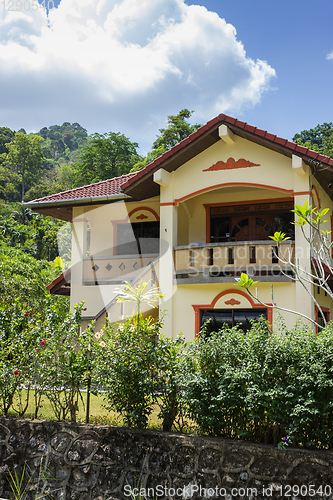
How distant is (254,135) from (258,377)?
7.62m

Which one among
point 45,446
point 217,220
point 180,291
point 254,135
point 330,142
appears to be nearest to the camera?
point 45,446

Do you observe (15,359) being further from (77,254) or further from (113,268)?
(77,254)

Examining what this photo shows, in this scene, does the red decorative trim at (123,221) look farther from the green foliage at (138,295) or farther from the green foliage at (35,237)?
the green foliage at (35,237)

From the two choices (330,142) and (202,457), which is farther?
→ (330,142)

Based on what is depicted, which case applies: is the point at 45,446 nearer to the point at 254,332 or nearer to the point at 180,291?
the point at 254,332

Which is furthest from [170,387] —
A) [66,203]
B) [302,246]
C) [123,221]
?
[123,221]

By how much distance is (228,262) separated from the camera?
40.9 ft

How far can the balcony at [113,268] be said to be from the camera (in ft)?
47.6

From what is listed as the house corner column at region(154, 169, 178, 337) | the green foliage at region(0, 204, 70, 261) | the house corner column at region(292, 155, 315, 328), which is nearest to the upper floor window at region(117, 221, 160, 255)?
the house corner column at region(154, 169, 178, 337)

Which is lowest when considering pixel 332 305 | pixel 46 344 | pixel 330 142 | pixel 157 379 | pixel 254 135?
pixel 157 379

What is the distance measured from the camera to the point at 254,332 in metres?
6.70

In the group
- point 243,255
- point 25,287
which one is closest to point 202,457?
point 243,255

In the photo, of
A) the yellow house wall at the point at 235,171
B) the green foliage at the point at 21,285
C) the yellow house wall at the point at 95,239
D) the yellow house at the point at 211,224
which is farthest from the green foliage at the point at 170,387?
the green foliage at the point at 21,285

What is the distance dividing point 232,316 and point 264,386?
6579 mm
